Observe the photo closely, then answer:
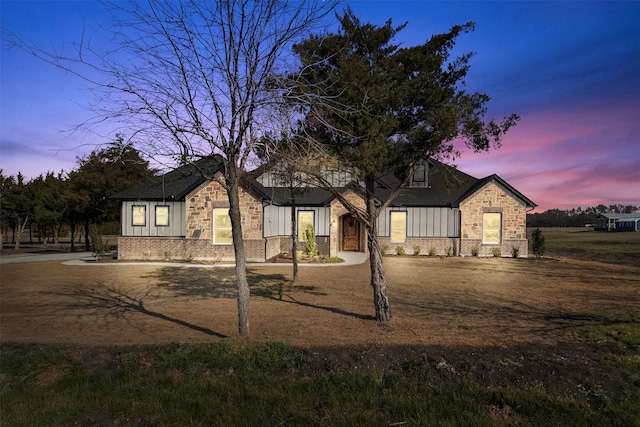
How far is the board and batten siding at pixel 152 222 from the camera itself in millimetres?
22938

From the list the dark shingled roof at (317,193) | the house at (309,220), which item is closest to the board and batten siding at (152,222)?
the house at (309,220)

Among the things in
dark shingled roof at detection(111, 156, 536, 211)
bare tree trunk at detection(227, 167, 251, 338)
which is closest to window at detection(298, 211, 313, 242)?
dark shingled roof at detection(111, 156, 536, 211)

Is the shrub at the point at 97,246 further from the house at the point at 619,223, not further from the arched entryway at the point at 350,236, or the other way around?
the house at the point at 619,223

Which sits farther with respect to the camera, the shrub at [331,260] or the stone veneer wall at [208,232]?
the stone veneer wall at [208,232]

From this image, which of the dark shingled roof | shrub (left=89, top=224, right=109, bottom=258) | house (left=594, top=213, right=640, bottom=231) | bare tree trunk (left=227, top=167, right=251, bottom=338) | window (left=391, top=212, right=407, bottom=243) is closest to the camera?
bare tree trunk (left=227, top=167, right=251, bottom=338)

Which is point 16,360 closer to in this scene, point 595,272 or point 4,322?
point 4,322

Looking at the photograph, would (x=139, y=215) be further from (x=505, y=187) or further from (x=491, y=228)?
(x=505, y=187)

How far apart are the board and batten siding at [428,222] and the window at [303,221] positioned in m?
4.58

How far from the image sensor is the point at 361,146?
770cm

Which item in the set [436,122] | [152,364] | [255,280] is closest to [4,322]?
[152,364]

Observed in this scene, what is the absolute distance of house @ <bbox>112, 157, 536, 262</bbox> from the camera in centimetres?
2162

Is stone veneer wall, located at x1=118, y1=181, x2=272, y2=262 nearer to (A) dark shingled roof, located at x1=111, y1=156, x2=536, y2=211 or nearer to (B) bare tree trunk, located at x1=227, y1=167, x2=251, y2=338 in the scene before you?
(A) dark shingled roof, located at x1=111, y1=156, x2=536, y2=211

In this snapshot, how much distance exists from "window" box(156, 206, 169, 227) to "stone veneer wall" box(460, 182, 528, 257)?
18.2 metres

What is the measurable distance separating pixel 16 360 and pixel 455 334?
703 cm
